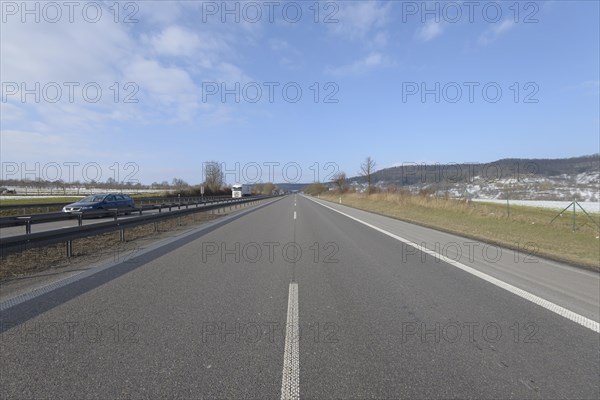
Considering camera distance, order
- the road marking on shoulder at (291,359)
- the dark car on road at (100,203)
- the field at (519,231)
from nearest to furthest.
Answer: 1. the road marking on shoulder at (291,359)
2. the field at (519,231)
3. the dark car on road at (100,203)

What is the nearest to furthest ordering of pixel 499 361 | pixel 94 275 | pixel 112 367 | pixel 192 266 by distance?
pixel 112 367 → pixel 499 361 → pixel 94 275 → pixel 192 266

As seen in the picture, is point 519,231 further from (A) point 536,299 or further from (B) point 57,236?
(B) point 57,236

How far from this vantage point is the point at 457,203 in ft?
93.2

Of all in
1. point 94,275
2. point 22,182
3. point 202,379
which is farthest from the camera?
point 22,182

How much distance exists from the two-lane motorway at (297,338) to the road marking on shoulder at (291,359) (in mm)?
16

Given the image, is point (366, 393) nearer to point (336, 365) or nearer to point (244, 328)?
point (336, 365)

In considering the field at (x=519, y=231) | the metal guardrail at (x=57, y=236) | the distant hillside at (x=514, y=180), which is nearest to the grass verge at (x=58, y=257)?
the metal guardrail at (x=57, y=236)

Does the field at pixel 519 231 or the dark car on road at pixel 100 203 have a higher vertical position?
the dark car on road at pixel 100 203

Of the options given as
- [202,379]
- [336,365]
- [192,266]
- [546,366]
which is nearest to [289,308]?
[336,365]

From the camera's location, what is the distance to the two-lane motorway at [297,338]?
3.04 meters

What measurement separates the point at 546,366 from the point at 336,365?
2.09 m

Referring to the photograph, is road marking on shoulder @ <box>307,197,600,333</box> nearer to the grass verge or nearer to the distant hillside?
the grass verge

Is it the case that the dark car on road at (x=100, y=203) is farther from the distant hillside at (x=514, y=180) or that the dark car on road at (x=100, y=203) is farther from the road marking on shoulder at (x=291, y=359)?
the distant hillside at (x=514, y=180)

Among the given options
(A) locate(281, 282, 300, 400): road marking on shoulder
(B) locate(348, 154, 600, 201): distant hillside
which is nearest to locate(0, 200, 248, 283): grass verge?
(A) locate(281, 282, 300, 400): road marking on shoulder
